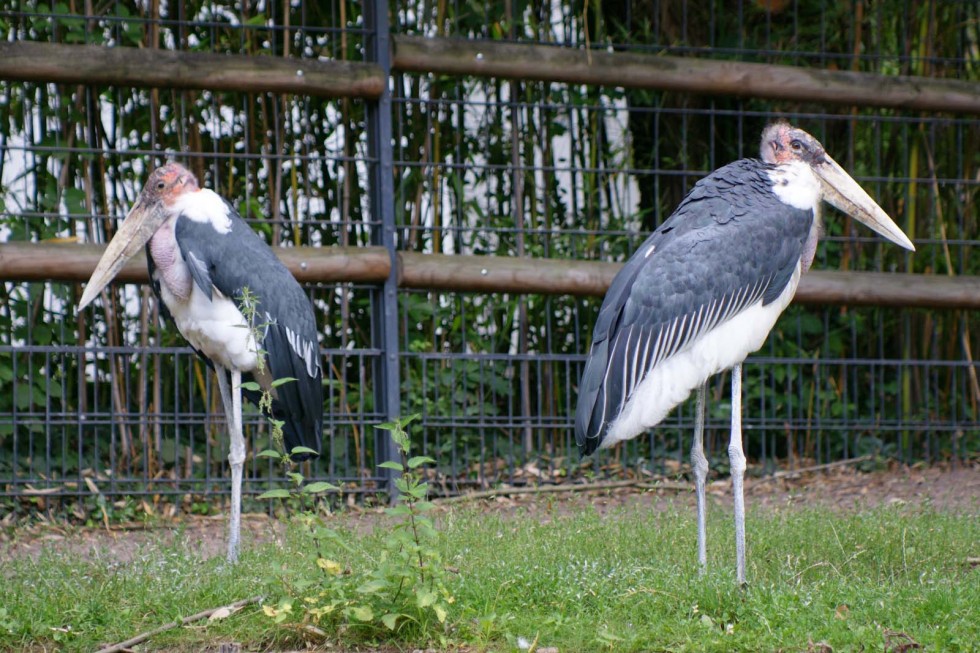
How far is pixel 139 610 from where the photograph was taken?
3797mm

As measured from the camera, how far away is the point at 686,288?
446cm

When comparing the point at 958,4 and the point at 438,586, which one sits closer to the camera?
the point at 438,586

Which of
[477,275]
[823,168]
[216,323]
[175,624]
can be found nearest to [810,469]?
[477,275]

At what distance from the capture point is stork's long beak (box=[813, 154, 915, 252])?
495cm

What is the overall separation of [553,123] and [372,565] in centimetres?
454

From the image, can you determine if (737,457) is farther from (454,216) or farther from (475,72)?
(454,216)

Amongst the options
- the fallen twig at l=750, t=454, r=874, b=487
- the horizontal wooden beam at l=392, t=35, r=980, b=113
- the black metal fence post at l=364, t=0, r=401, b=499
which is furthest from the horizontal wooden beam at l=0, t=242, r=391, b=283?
the fallen twig at l=750, t=454, r=874, b=487

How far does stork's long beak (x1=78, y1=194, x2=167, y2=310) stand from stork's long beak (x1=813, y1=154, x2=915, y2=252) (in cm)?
276

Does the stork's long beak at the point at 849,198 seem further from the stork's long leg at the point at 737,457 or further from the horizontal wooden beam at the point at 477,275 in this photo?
the horizontal wooden beam at the point at 477,275

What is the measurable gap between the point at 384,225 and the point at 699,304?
2.65 m

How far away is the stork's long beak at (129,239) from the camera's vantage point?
5566 mm

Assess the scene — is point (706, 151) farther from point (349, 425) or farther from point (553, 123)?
point (349, 425)

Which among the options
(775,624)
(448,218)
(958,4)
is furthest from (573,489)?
(958,4)

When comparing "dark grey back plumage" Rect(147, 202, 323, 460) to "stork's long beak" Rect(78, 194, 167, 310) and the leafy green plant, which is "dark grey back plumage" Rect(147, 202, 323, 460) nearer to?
"stork's long beak" Rect(78, 194, 167, 310)
